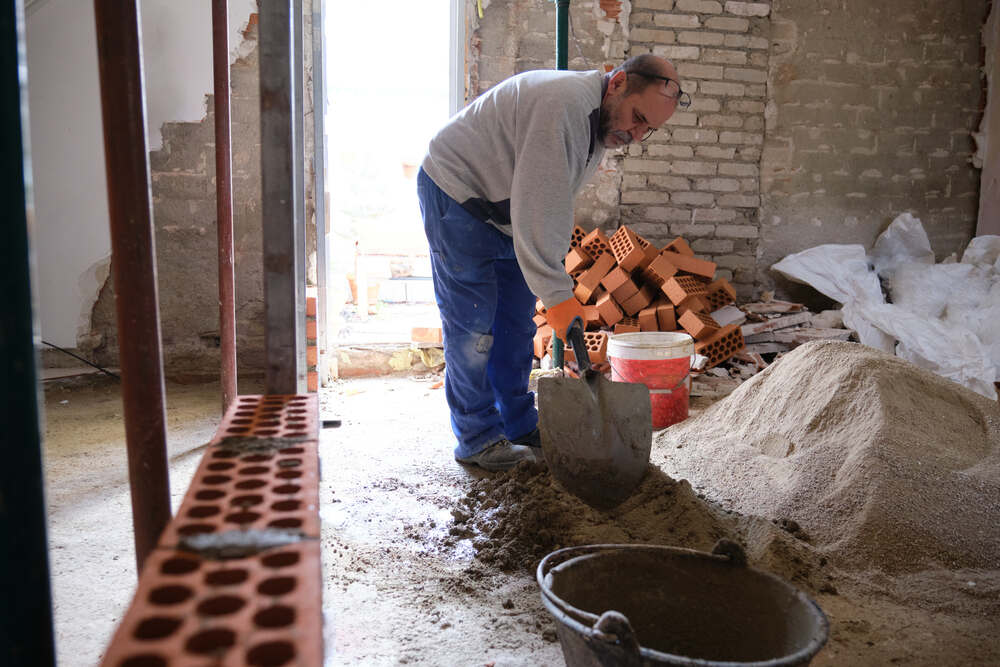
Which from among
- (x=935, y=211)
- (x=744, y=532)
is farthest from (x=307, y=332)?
(x=935, y=211)

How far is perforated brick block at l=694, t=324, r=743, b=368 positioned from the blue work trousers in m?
1.66

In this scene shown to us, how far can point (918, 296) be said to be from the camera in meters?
4.67

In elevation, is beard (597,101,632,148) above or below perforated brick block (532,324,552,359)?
above

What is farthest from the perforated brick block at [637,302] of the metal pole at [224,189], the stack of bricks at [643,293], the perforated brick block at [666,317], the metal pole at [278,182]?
the metal pole at [278,182]

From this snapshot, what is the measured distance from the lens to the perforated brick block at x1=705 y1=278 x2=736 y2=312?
4.68m

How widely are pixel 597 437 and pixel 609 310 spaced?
2.23m

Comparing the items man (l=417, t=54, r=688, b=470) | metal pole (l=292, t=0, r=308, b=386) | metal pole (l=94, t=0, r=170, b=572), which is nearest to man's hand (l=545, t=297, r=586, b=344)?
man (l=417, t=54, r=688, b=470)

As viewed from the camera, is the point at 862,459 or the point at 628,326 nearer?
the point at 862,459

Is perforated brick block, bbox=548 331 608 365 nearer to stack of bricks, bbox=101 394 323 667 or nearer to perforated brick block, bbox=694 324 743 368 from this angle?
perforated brick block, bbox=694 324 743 368

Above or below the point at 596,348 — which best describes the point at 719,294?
above

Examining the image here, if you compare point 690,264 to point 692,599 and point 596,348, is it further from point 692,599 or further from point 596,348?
point 692,599

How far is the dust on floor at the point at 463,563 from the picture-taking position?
1.63 metres

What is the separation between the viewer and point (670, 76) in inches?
95.3

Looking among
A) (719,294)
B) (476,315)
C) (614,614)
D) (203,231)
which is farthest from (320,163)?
(614,614)
